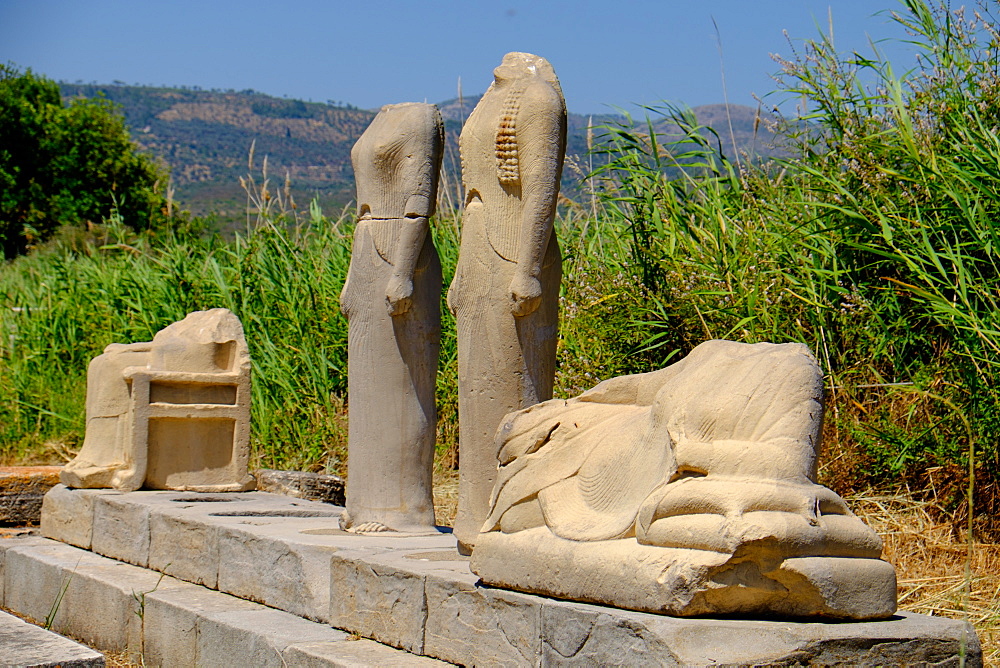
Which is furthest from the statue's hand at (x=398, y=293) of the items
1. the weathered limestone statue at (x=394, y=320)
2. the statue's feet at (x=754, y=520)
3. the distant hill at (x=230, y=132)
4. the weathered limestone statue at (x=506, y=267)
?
the distant hill at (x=230, y=132)

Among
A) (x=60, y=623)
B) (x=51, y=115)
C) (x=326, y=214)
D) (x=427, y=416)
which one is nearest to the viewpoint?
(x=427, y=416)

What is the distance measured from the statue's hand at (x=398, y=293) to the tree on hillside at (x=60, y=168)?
20354 millimetres

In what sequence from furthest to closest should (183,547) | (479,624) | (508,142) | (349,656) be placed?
(183,547), (508,142), (349,656), (479,624)

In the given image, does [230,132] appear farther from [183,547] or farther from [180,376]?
[183,547]

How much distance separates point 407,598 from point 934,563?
2.25 meters

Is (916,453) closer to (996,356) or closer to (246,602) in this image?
(996,356)

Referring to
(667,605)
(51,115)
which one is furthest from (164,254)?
(51,115)

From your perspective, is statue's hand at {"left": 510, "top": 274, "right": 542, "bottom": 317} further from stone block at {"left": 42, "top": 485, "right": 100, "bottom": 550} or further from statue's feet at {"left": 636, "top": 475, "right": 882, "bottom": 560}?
stone block at {"left": 42, "top": 485, "right": 100, "bottom": 550}

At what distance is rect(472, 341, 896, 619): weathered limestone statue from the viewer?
282cm

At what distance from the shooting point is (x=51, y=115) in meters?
26.8

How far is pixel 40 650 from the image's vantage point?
4.14m

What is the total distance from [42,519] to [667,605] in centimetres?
518

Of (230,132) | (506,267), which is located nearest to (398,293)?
(506,267)

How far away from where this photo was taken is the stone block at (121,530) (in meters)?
5.90
